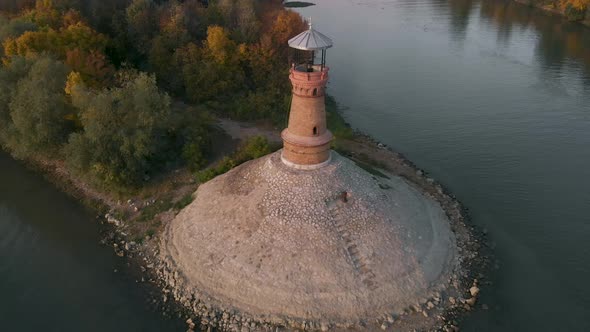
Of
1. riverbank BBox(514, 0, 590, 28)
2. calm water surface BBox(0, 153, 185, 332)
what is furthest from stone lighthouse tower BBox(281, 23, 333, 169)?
riverbank BBox(514, 0, 590, 28)

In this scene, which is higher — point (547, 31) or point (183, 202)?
point (547, 31)

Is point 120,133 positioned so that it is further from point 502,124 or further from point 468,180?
point 502,124

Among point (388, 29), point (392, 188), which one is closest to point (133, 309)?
point (392, 188)

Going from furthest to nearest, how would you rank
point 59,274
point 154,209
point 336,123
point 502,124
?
point 502,124
point 336,123
point 154,209
point 59,274

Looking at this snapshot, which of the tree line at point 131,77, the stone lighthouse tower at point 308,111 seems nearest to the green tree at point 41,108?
the tree line at point 131,77

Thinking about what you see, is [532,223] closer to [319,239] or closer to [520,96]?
[319,239]

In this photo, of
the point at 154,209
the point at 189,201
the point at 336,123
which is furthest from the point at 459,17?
the point at 154,209
